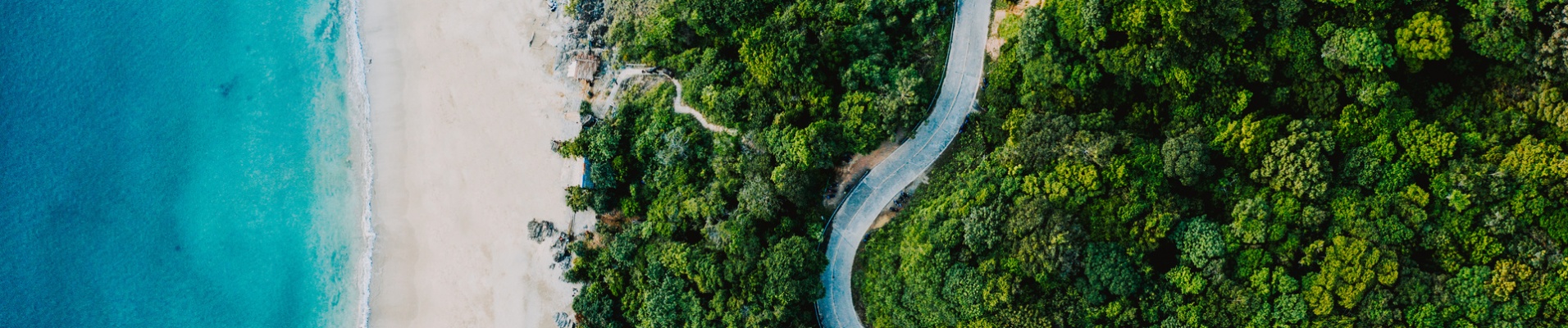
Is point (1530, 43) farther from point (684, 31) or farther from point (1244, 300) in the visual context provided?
point (684, 31)

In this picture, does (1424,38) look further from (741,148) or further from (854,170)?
(741,148)

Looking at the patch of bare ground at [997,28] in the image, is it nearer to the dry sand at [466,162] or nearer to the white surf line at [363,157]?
the dry sand at [466,162]

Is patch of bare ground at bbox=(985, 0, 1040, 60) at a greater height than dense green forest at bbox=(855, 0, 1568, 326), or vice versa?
patch of bare ground at bbox=(985, 0, 1040, 60)

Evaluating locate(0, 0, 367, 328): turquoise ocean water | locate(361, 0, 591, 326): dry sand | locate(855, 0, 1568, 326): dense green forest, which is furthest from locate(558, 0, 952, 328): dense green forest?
locate(0, 0, 367, 328): turquoise ocean water

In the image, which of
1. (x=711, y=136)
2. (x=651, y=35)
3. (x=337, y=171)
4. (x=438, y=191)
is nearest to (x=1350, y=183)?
(x=711, y=136)

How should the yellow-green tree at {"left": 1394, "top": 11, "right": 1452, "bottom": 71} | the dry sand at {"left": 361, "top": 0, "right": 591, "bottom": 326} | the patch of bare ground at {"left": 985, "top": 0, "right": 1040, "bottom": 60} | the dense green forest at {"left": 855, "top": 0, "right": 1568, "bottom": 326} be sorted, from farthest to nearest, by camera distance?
1. the dry sand at {"left": 361, "top": 0, "right": 591, "bottom": 326}
2. the patch of bare ground at {"left": 985, "top": 0, "right": 1040, "bottom": 60}
3. the yellow-green tree at {"left": 1394, "top": 11, "right": 1452, "bottom": 71}
4. the dense green forest at {"left": 855, "top": 0, "right": 1568, "bottom": 326}

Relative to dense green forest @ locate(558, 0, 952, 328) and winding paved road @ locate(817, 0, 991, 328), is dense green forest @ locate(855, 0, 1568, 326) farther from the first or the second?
dense green forest @ locate(558, 0, 952, 328)
